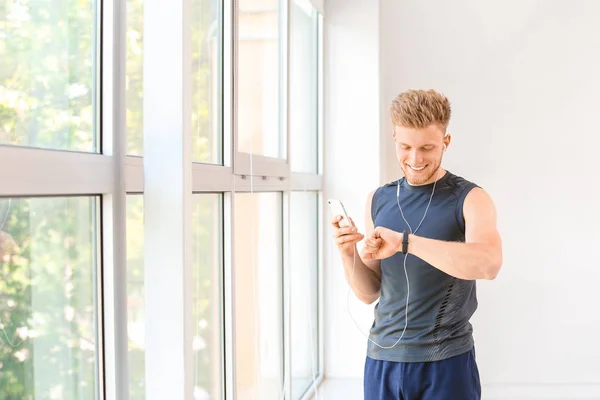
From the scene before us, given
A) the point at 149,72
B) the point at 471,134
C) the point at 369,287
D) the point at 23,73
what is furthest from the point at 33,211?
the point at 471,134

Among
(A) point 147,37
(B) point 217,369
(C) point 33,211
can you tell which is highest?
(A) point 147,37

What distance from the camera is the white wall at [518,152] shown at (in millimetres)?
3797

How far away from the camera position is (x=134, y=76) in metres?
1.53

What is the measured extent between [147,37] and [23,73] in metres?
0.32

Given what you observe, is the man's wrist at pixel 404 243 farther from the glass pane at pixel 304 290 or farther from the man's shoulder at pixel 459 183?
the glass pane at pixel 304 290

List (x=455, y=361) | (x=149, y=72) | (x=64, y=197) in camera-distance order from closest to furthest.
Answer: (x=64, y=197) < (x=149, y=72) < (x=455, y=361)

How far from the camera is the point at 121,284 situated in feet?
4.83

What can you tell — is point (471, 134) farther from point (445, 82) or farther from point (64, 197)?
point (64, 197)

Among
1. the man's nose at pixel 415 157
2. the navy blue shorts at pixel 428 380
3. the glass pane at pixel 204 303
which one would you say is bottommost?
the navy blue shorts at pixel 428 380

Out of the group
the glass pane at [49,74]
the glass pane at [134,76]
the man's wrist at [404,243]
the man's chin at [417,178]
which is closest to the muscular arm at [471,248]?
the man's wrist at [404,243]

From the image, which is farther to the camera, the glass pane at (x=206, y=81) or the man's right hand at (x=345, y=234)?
the glass pane at (x=206, y=81)

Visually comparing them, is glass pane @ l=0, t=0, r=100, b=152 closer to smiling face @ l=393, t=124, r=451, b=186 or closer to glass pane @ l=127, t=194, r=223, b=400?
glass pane @ l=127, t=194, r=223, b=400

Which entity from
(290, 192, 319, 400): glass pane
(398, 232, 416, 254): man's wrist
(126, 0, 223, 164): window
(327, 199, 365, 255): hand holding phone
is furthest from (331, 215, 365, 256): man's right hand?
(290, 192, 319, 400): glass pane

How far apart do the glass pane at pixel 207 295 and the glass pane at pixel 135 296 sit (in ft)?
1.23
